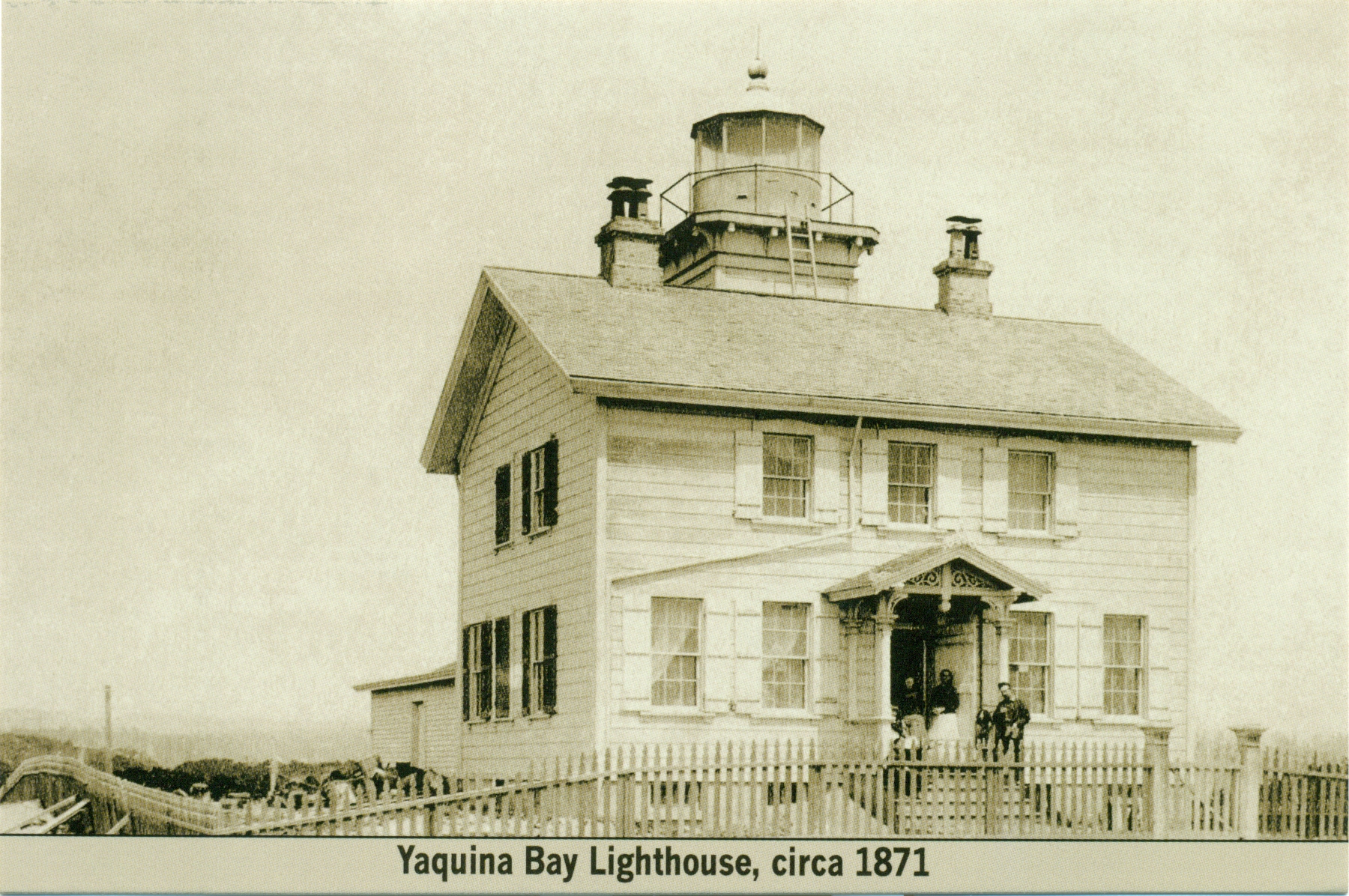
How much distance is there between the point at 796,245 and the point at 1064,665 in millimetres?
9308

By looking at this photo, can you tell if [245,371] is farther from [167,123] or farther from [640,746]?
[640,746]

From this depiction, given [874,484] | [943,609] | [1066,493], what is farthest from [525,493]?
[1066,493]

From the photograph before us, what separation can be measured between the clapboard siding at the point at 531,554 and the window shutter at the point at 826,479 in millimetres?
2338

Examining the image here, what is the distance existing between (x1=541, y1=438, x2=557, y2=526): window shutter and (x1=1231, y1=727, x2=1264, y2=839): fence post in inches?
273

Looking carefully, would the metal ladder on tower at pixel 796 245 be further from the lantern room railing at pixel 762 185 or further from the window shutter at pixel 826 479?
the window shutter at pixel 826 479

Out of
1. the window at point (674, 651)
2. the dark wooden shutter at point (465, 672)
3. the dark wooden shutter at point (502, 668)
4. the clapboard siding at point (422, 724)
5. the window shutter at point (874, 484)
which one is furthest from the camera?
the clapboard siding at point (422, 724)

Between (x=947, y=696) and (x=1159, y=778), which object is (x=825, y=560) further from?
(x=1159, y=778)

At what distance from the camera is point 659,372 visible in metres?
19.2

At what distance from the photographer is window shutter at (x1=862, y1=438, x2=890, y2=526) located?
20.0 m

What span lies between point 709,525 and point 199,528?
A: 5.04m

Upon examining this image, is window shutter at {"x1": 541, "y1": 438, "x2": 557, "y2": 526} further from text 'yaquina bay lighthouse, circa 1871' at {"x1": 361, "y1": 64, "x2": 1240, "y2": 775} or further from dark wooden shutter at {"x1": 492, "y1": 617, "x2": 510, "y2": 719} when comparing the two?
dark wooden shutter at {"x1": 492, "y1": 617, "x2": 510, "y2": 719}

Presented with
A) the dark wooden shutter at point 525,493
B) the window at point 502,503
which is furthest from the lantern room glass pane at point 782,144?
the dark wooden shutter at point 525,493

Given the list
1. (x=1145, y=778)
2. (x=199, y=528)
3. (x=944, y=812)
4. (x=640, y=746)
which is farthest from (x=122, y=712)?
(x=1145, y=778)

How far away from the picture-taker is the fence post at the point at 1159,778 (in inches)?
728
